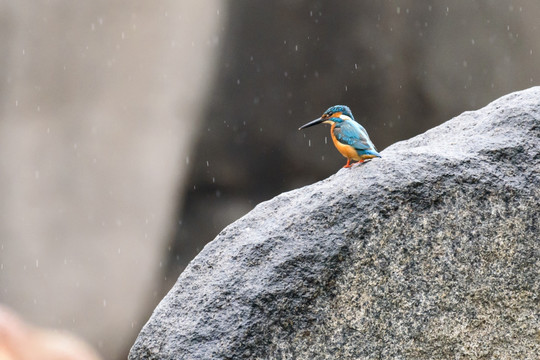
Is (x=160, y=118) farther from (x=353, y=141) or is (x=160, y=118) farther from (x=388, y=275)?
(x=388, y=275)

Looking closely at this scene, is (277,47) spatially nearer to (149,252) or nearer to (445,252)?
(149,252)

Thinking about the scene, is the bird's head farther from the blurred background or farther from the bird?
the blurred background

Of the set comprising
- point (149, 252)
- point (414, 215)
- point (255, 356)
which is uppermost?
point (149, 252)

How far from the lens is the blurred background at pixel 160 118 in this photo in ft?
15.7

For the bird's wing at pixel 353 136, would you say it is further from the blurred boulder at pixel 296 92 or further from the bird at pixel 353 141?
the blurred boulder at pixel 296 92

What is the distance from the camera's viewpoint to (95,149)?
15.9 ft

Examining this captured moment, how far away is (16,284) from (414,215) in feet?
12.1

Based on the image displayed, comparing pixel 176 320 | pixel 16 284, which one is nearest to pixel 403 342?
pixel 176 320

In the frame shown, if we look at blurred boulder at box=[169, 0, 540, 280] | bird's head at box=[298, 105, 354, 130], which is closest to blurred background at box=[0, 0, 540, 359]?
blurred boulder at box=[169, 0, 540, 280]

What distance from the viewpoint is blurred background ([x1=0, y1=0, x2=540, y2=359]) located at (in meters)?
4.79

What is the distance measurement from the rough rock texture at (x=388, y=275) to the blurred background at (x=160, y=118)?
295 cm

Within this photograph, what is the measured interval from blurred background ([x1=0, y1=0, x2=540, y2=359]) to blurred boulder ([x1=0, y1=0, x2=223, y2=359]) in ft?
0.03

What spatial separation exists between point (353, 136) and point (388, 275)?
42 cm

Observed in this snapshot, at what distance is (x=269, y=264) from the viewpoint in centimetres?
192
